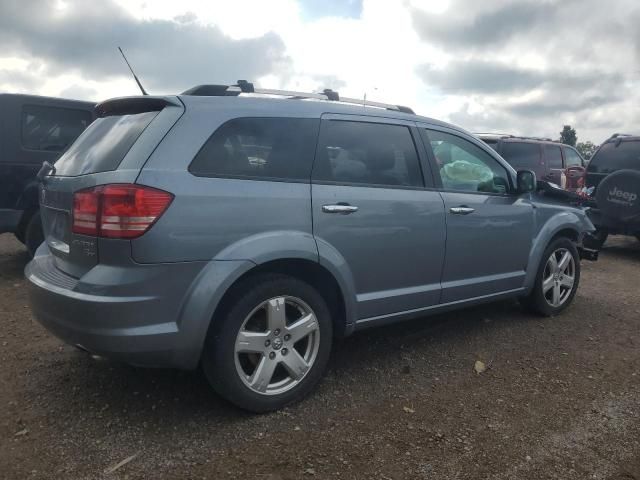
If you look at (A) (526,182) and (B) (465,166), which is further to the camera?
(A) (526,182)

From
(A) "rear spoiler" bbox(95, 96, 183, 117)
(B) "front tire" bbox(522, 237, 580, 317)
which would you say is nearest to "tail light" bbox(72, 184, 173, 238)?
(A) "rear spoiler" bbox(95, 96, 183, 117)

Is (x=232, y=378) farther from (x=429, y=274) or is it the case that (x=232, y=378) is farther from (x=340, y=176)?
(x=429, y=274)

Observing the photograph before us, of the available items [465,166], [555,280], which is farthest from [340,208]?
[555,280]

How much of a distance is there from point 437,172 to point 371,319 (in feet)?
3.98

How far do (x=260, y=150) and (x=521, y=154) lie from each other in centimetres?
812

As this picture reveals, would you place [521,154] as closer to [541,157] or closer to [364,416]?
[541,157]

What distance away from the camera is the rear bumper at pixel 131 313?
2582 mm

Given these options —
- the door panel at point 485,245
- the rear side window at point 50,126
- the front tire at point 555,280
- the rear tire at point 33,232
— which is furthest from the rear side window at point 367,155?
the rear tire at point 33,232

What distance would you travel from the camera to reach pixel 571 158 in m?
11.5

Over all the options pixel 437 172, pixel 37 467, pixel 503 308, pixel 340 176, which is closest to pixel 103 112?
pixel 340 176

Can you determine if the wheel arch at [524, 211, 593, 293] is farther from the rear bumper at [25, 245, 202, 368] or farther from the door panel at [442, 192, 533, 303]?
the rear bumper at [25, 245, 202, 368]

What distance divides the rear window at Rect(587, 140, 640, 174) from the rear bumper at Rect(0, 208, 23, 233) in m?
8.55

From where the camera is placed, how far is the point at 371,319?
139 inches

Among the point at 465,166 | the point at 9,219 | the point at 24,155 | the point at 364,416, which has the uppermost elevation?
the point at 465,166
